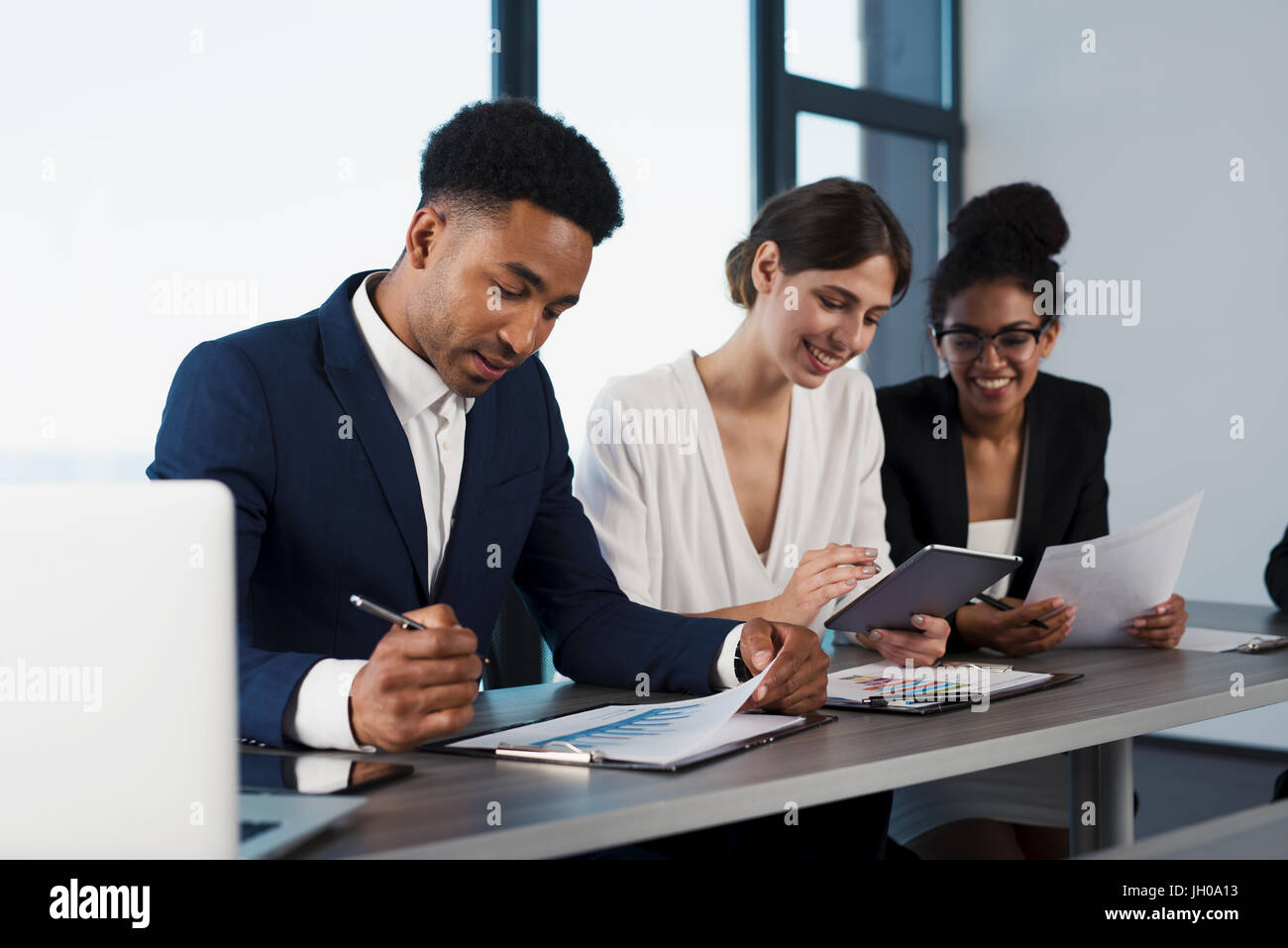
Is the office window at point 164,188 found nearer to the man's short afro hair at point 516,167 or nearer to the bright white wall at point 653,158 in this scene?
the bright white wall at point 653,158

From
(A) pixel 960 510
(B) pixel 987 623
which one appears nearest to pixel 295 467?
(B) pixel 987 623

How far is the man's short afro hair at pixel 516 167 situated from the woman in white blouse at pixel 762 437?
57cm

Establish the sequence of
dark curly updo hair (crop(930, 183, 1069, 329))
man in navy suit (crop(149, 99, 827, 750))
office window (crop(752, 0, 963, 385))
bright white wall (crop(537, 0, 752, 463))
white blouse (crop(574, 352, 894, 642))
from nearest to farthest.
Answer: man in navy suit (crop(149, 99, 827, 750)), white blouse (crop(574, 352, 894, 642)), dark curly updo hair (crop(930, 183, 1069, 329)), bright white wall (crop(537, 0, 752, 463)), office window (crop(752, 0, 963, 385))

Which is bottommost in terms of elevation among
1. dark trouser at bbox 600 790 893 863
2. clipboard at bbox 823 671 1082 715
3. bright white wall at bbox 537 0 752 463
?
dark trouser at bbox 600 790 893 863

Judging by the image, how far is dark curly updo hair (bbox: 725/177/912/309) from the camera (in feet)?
7.08

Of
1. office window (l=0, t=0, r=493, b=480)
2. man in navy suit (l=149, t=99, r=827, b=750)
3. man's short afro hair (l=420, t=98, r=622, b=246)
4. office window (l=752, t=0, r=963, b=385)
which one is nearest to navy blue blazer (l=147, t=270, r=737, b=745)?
man in navy suit (l=149, t=99, r=827, b=750)

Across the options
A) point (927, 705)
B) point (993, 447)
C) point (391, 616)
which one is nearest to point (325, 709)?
Answer: point (391, 616)

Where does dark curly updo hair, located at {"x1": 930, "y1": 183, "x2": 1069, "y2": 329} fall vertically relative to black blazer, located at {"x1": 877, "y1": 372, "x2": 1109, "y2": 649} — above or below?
above

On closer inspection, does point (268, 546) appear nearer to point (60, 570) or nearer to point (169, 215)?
point (60, 570)

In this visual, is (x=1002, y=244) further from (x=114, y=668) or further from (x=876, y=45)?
(x=876, y=45)

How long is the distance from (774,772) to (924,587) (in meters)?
0.66

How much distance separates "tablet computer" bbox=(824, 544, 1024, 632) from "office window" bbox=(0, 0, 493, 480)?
198 centimetres

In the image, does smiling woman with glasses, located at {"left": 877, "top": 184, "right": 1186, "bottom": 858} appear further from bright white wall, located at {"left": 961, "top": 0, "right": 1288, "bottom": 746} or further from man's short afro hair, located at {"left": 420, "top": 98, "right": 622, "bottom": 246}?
bright white wall, located at {"left": 961, "top": 0, "right": 1288, "bottom": 746}

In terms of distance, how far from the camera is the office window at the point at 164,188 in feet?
9.95
